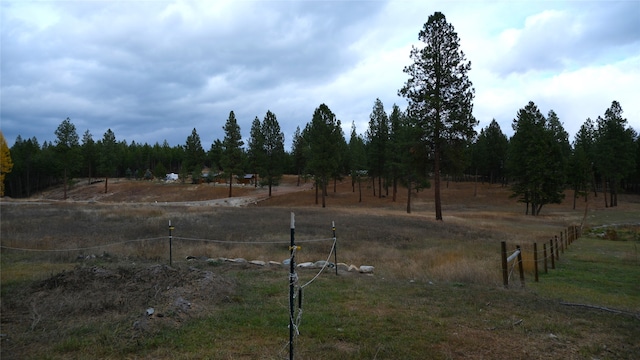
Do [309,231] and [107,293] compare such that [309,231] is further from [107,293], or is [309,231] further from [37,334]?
[37,334]

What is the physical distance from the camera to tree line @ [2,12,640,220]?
1289 inches

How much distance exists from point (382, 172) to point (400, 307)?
55.2 meters

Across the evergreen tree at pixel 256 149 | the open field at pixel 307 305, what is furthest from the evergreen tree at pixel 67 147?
the open field at pixel 307 305

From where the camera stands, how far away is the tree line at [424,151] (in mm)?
32750

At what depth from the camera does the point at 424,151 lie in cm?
3391

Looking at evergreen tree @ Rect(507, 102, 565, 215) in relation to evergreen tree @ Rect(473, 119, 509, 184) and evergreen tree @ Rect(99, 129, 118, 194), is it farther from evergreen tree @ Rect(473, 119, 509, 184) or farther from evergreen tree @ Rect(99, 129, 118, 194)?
evergreen tree @ Rect(99, 129, 118, 194)

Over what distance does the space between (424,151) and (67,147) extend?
2794 inches

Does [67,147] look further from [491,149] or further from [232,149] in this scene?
[491,149]

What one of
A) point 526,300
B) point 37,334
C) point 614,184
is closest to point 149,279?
point 37,334

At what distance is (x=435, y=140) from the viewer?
33.1 m

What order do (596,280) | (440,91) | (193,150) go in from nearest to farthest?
1. (596,280)
2. (440,91)
3. (193,150)

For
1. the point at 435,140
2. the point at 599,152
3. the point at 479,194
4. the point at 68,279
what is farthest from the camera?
the point at 479,194

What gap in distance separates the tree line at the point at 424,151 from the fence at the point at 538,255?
1047 centimetres

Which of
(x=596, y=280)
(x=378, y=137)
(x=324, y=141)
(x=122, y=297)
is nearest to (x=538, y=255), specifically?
(x=596, y=280)
